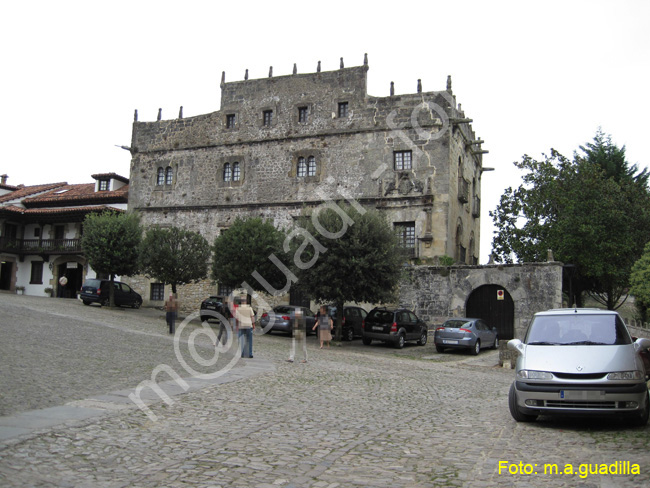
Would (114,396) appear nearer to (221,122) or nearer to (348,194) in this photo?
(348,194)

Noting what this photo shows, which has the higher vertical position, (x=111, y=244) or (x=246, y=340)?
(x=111, y=244)

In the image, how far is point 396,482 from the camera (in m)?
5.45

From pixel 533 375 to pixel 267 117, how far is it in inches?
1145

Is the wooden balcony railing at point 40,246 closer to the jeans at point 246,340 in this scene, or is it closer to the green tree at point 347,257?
the green tree at point 347,257

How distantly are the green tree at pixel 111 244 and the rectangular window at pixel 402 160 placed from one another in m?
14.3

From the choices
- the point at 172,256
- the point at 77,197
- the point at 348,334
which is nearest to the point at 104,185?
the point at 77,197

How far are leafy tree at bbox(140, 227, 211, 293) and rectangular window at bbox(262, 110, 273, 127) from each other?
891 centimetres

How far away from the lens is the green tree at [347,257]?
75.6 feet

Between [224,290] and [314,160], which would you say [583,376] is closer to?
[314,160]

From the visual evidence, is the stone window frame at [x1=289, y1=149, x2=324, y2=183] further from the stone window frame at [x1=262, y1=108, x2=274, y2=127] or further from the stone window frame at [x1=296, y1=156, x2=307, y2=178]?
the stone window frame at [x1=262, y1=108, x2=274, y2=127]

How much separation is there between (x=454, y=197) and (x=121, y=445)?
27.1 metres

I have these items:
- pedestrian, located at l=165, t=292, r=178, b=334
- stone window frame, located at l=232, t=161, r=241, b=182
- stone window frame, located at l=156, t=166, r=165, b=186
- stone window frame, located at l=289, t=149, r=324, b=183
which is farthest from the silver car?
stone window frame, located at l=156, t=166, r=165, b=186

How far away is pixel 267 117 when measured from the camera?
34.9 m

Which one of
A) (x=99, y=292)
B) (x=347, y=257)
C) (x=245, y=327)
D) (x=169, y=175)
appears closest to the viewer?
(x=245, y=327)
